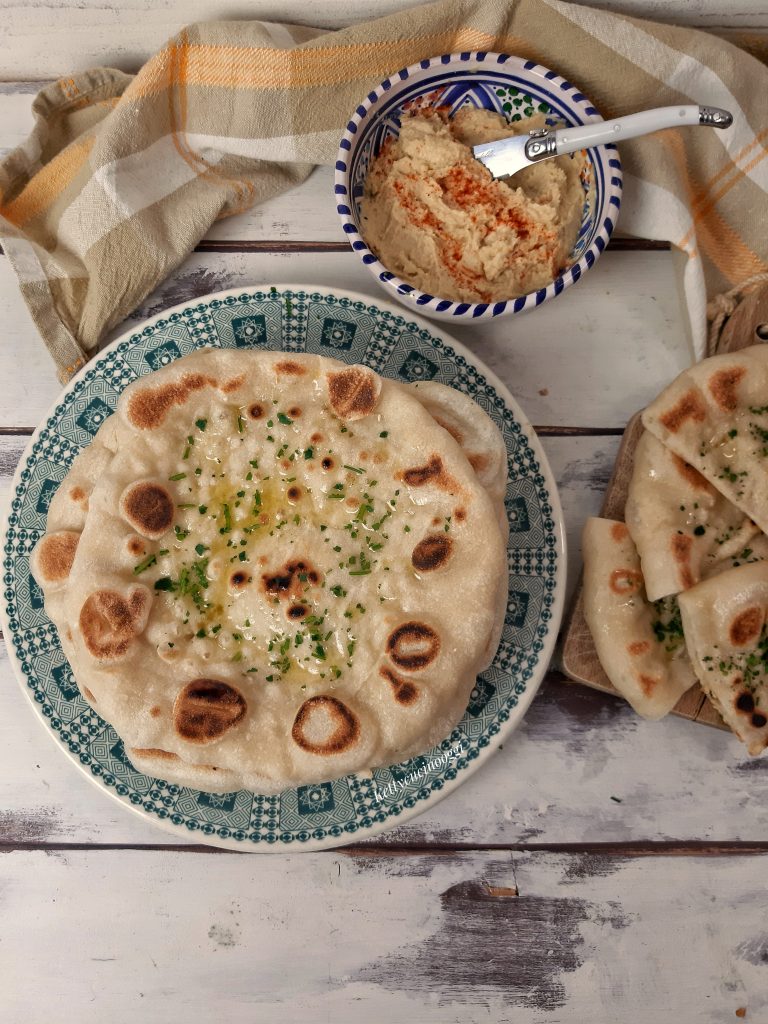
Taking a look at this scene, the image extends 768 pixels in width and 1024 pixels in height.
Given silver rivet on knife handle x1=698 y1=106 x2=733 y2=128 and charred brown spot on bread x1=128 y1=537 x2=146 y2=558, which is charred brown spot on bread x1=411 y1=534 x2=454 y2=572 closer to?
charred brown spot on bread x1=128 y1=537 x2=146 y2=558

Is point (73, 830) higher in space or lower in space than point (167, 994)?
higher

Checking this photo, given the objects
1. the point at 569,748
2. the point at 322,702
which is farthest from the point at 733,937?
the point at 322,702

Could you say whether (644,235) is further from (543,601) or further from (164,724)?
(164,724)

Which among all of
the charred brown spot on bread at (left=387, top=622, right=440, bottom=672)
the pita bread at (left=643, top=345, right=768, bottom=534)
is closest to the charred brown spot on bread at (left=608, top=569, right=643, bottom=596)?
the pita bread at (left=643, top=345, right=768, bottom=534)

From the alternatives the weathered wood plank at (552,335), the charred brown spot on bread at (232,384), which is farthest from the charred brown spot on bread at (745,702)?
the charred brown spot on bread at (232,384)

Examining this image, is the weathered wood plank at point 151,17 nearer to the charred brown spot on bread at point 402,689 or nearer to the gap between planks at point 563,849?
the charred brown spot on bread at point 402,689

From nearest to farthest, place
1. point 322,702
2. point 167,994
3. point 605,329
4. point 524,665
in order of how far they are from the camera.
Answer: point 322,702, point 524,665, point 167,994, point 605,329

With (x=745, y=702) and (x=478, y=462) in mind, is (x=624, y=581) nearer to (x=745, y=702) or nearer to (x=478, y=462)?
(x=745, y=702)
